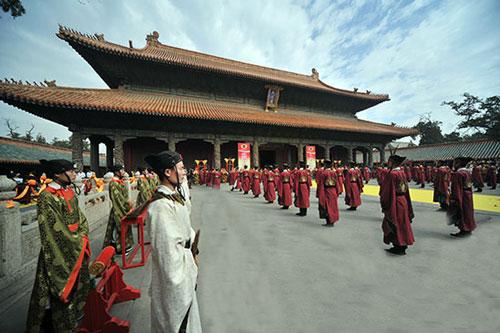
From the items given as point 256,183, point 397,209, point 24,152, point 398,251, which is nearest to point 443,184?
point 397,209

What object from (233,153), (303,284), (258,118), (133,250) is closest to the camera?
(303,284)

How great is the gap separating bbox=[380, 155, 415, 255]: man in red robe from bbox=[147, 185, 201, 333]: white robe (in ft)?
11.6

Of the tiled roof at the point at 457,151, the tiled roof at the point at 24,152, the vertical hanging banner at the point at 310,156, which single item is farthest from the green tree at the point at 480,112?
the tiled roof at the point at 24,152

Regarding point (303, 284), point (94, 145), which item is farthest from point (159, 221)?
point (94, 145)

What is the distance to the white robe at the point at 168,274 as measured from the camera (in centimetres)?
130

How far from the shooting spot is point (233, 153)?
17.0 meters

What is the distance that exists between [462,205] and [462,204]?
2cm

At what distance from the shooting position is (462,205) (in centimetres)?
439

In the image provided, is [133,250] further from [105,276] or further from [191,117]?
[191,117]

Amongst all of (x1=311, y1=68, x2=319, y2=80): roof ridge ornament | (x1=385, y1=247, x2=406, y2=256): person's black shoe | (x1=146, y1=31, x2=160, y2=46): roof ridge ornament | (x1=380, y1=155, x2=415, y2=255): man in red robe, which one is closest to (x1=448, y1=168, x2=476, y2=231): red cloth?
(x1=380, y1=155, x2=415, y2=255): man in red robe

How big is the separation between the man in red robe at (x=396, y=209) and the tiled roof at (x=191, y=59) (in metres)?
12.9

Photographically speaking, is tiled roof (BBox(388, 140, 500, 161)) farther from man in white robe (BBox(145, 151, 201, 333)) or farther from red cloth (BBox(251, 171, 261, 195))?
man in white robe (BBox(145, 151, 201, 333))

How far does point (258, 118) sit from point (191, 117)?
4.29 metres

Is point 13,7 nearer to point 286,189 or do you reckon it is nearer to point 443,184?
point 286,189
